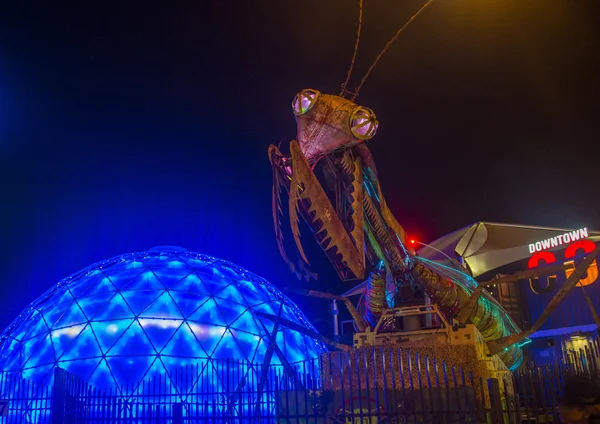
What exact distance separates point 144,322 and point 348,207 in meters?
9.29

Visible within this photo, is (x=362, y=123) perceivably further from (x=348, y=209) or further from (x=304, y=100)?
(x=348, y=209)

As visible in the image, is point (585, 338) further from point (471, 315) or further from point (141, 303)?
point (141, 303)

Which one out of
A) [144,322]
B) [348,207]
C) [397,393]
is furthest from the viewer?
[144,322]

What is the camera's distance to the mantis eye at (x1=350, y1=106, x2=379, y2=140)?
6.40m

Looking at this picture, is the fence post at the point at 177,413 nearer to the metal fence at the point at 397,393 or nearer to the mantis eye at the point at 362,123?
the metal fence at the point at 397,393

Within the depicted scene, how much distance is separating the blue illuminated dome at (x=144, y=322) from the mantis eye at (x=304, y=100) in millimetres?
8160

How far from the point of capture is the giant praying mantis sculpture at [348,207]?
19.8 feet

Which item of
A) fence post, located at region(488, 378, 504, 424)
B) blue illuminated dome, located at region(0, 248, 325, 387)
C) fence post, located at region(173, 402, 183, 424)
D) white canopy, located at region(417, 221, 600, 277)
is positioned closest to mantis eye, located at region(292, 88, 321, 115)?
fence post, located at region(488, 378, 504, 424)

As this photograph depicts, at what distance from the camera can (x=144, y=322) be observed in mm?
14312

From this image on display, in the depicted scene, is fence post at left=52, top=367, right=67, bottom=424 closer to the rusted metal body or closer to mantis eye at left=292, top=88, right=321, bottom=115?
the rusted metal body

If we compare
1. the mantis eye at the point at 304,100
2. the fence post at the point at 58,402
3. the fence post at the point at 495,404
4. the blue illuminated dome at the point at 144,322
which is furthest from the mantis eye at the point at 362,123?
the blue illuminated dome at the point at 144,322

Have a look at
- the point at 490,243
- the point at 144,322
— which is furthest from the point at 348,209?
the point at 490,243

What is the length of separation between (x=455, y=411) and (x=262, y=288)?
11086 mm

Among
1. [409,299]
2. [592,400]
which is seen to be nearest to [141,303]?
[409,299]
